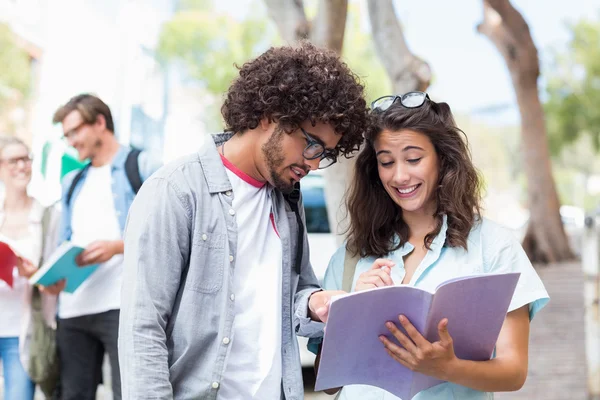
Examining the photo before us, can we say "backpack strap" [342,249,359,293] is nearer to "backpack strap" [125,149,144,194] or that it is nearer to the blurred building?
"backpack strap" [125,149,144,194]

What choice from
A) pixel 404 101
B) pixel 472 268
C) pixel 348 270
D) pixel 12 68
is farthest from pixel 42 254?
pixel 12 68

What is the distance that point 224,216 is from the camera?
7.33ft

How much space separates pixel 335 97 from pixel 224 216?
48cm

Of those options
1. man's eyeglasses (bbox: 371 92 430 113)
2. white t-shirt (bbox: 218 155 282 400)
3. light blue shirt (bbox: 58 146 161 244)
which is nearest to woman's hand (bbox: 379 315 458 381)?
white t-shirt (bbox: 218 155 282 400)

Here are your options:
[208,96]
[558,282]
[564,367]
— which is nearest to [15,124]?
[208,96]

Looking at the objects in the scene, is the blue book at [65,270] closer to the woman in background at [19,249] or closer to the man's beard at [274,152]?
the woman in background at [19,249]

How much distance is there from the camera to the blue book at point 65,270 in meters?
3.97

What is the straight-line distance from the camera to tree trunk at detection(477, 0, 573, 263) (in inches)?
477

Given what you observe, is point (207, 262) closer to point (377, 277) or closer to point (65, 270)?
point (377, 277)

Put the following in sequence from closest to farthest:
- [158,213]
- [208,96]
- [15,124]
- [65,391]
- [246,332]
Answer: [158,213], [246,332], [65,391], [15,124], [208,96]

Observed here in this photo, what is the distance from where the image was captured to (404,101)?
265 cm

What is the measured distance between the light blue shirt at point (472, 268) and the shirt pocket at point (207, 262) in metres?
0.55

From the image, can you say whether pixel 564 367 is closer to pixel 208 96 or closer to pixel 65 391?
pixel 65 391

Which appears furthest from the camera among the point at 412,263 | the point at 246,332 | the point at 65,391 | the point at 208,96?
the point at 208,96
